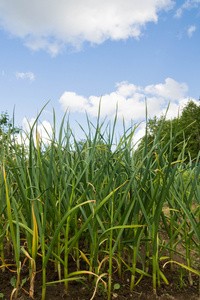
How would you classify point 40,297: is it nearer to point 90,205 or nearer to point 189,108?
point 90,205

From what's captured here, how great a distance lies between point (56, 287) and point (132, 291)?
1.67 feet

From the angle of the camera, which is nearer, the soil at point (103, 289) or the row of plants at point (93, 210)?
the row of plants at point (93, 210)

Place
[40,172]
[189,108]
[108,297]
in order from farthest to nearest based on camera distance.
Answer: [189,108] < [40,172] < [108,297]

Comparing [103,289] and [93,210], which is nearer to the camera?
[93,210]

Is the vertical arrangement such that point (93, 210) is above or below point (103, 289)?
above

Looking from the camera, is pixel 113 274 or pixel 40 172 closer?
pixel 40 172

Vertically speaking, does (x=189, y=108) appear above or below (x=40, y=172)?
above

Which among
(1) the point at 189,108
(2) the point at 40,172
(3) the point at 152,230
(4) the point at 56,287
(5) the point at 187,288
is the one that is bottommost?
(5) the point at 187,288

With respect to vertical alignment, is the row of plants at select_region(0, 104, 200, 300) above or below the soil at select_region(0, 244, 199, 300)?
above

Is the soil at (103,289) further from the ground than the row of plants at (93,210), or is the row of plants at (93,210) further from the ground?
the row of plants at (93,210)

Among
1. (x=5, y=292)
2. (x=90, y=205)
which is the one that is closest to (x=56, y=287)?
(x=5, y=292)

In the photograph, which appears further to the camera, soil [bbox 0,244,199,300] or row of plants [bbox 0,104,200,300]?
soil [bbox 0,244,199,300]

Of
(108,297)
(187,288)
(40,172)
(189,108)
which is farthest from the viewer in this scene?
(189,108)

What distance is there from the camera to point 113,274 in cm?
182
